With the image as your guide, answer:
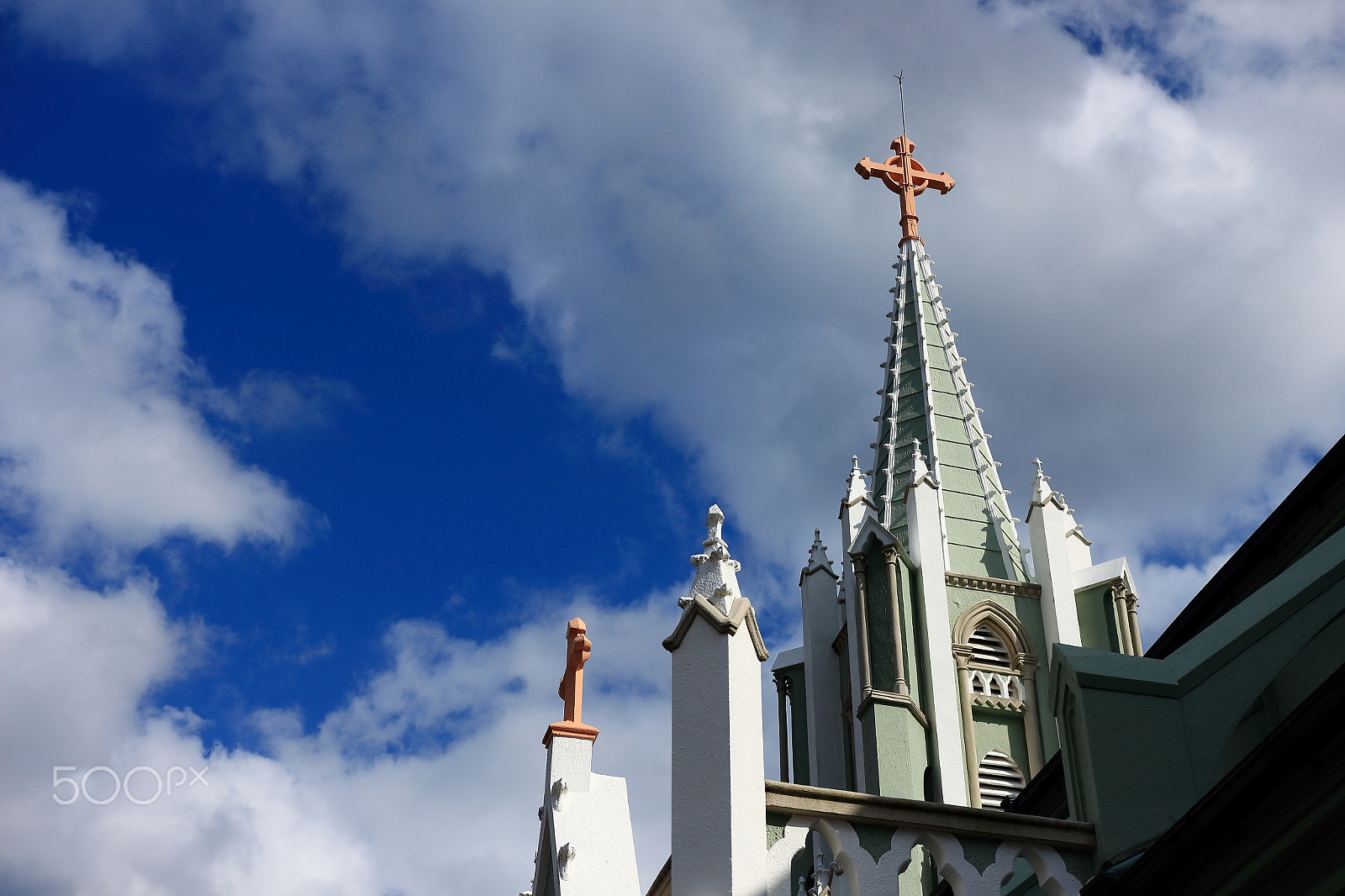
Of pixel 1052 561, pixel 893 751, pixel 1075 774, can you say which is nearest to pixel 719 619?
pixel 1075 774

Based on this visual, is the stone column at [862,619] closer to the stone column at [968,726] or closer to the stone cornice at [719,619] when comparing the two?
the stone column at [968,726]

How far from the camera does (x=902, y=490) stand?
91.1 feet

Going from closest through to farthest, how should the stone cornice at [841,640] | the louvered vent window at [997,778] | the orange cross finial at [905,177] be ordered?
the louvered vent window at [997,778] < the stone cornice at [841,640] < the orange cross finial at [905,177]

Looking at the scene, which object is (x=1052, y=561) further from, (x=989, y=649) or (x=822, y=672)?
(x=822, y=672)

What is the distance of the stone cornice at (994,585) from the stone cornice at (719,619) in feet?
61.6

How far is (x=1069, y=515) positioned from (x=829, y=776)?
7.33m

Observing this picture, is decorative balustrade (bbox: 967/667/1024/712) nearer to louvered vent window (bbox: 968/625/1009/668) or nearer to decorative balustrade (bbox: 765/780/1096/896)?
louvered vent window (bbox: 968/625/1009/668)

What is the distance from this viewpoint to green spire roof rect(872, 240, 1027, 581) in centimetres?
2723

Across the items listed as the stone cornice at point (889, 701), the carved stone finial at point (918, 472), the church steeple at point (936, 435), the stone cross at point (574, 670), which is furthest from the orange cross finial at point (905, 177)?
the stone cross at point (574, 670)

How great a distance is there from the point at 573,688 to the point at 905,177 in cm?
2503

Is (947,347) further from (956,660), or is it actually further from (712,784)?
(712,784)

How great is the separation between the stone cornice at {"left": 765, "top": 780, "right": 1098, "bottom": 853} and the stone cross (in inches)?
249

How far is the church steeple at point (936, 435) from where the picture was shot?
1073 inches

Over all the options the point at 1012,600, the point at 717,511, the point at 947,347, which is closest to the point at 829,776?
the point at 1012,600
